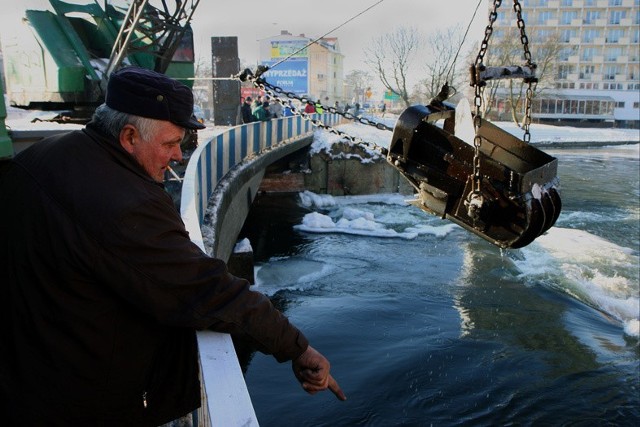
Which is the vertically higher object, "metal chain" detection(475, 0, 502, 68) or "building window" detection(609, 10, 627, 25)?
"building window" detection(609, 10, 627, 25)

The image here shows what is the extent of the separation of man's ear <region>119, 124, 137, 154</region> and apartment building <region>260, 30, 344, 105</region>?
73.6 metres

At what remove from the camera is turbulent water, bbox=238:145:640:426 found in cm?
585

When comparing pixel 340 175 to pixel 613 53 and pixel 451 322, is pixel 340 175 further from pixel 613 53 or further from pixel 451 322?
pixel 613 53

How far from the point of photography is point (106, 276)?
1.58 metres

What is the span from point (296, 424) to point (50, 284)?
4213mm

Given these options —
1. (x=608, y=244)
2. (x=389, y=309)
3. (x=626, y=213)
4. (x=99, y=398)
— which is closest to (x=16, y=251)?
(x=99, y=398)

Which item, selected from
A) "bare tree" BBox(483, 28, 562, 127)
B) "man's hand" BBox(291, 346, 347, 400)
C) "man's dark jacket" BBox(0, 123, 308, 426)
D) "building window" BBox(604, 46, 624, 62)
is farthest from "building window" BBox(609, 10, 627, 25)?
"man's dark jacket" BBox(0, 123, 308, 426)

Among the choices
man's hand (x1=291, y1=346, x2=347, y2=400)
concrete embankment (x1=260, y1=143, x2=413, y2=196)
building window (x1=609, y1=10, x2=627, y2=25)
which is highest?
building window (x1=609, y1=10, x2=627, y2=25)

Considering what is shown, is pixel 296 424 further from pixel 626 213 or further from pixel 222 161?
pixel 626 213

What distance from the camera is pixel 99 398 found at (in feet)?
5.79

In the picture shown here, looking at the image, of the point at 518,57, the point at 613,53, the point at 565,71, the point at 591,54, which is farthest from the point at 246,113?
the point at 613,53

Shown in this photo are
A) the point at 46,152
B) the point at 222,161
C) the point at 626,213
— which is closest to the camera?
the point at 46,152

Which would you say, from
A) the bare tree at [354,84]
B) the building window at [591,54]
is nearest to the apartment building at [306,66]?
the bare tree at [354,84]

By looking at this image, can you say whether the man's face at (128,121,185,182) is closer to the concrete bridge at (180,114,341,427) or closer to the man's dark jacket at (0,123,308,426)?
the man's dark jacket at (0,123,308,426)
